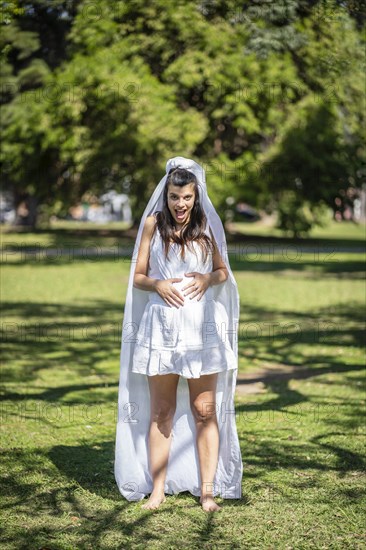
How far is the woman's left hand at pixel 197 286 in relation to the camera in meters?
4.99

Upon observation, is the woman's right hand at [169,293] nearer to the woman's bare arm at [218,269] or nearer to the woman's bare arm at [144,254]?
the woman's bare arm at [144,254]

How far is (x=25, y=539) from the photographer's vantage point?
4.60 metres

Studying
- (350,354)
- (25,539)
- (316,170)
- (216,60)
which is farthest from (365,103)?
(316,170)

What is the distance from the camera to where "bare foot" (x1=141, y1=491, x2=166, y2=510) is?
16.8 ft

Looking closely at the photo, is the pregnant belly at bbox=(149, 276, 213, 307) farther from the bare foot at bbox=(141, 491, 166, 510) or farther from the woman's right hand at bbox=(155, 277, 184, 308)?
the bare foot at bbox=(141, 491, 166, 510)

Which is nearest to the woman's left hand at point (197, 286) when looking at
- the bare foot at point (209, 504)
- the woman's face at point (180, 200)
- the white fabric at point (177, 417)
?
the white fabric at point (177, 417)

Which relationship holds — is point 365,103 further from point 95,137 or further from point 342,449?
point 95,137

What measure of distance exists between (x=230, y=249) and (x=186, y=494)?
29.4 meters

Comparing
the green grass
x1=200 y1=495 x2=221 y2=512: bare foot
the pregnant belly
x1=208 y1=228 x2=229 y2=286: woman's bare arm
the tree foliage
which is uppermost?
the tree foliage

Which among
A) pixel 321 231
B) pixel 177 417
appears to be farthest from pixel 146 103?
pixel 321 231

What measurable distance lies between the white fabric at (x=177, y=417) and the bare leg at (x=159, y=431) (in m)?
0.14

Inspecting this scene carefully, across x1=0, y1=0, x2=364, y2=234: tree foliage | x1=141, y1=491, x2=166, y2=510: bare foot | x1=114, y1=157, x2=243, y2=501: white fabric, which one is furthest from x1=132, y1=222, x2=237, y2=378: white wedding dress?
x1=0, y1=0, x2=364, y2=234: tree foliage

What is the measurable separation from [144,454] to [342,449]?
2.02 m

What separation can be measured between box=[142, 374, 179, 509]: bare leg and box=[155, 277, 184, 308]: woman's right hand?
0.49m
